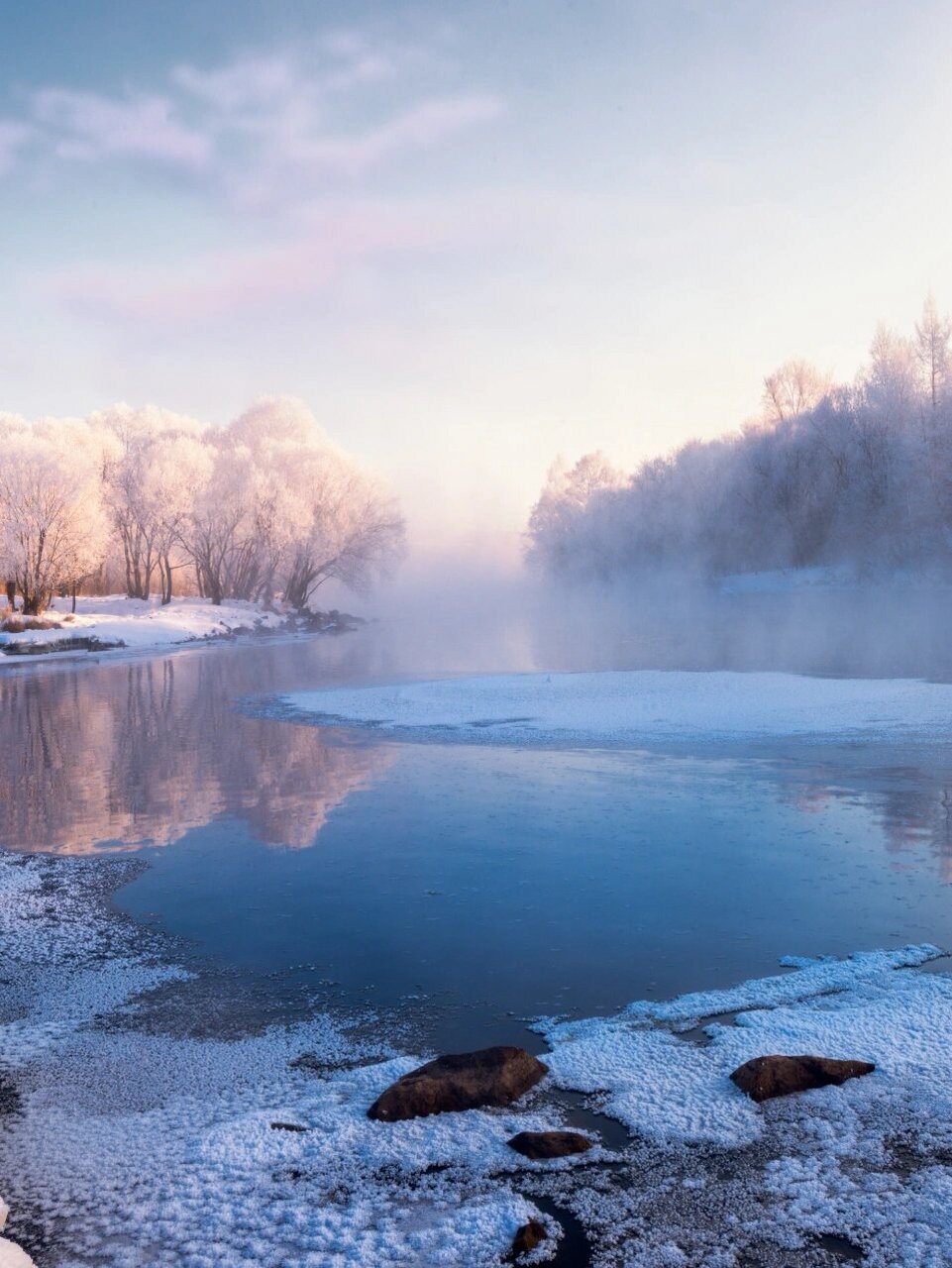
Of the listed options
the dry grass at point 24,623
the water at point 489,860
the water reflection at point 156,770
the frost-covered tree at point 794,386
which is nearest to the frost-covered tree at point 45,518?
the dry grass at point 24,623

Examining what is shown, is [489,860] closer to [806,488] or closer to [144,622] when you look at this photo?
[144,622]

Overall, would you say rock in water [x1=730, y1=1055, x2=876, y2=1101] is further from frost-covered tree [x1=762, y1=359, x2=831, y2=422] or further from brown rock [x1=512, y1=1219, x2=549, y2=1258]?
frost-covered tree [x1=762, y1=359, x2=831, y2=422]

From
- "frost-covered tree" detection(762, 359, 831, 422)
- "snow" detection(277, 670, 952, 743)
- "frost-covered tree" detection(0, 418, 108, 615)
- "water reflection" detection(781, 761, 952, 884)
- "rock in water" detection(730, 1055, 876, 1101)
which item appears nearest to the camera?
"rock in water" detection(730, 1055, 876, 1101)

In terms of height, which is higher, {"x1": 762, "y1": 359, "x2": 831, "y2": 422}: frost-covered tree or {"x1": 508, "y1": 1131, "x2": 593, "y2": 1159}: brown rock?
{"x1": 762, "y1": 359, "x2": 831, "y2": 422}: frost-covered tree

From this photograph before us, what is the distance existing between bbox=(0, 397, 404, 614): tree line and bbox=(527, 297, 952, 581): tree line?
28.5 m

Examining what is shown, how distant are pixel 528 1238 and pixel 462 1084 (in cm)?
95

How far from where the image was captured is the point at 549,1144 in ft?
12.1

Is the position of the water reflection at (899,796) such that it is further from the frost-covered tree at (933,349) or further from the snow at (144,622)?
the frost-covered tree at (933,349)

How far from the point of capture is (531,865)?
7.52 metres

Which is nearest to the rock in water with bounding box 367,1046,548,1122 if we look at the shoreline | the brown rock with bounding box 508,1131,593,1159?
the brown rock with bounding box 508,1131,593,1159

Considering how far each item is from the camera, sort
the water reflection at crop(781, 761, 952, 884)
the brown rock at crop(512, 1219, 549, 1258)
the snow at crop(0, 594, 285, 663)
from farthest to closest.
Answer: the snow at crop(0, 594, 285, 663)
the water reflection at crop(781, 761, 952, 884)
the brown rock at crop(512, 1219, 549, 1258)

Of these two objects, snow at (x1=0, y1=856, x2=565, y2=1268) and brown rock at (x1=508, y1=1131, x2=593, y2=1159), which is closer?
snow at (x1=0, y1=856, x2=565, y2=1268)

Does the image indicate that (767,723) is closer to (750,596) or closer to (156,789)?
(156,789)

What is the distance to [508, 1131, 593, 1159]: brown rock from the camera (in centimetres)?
365
